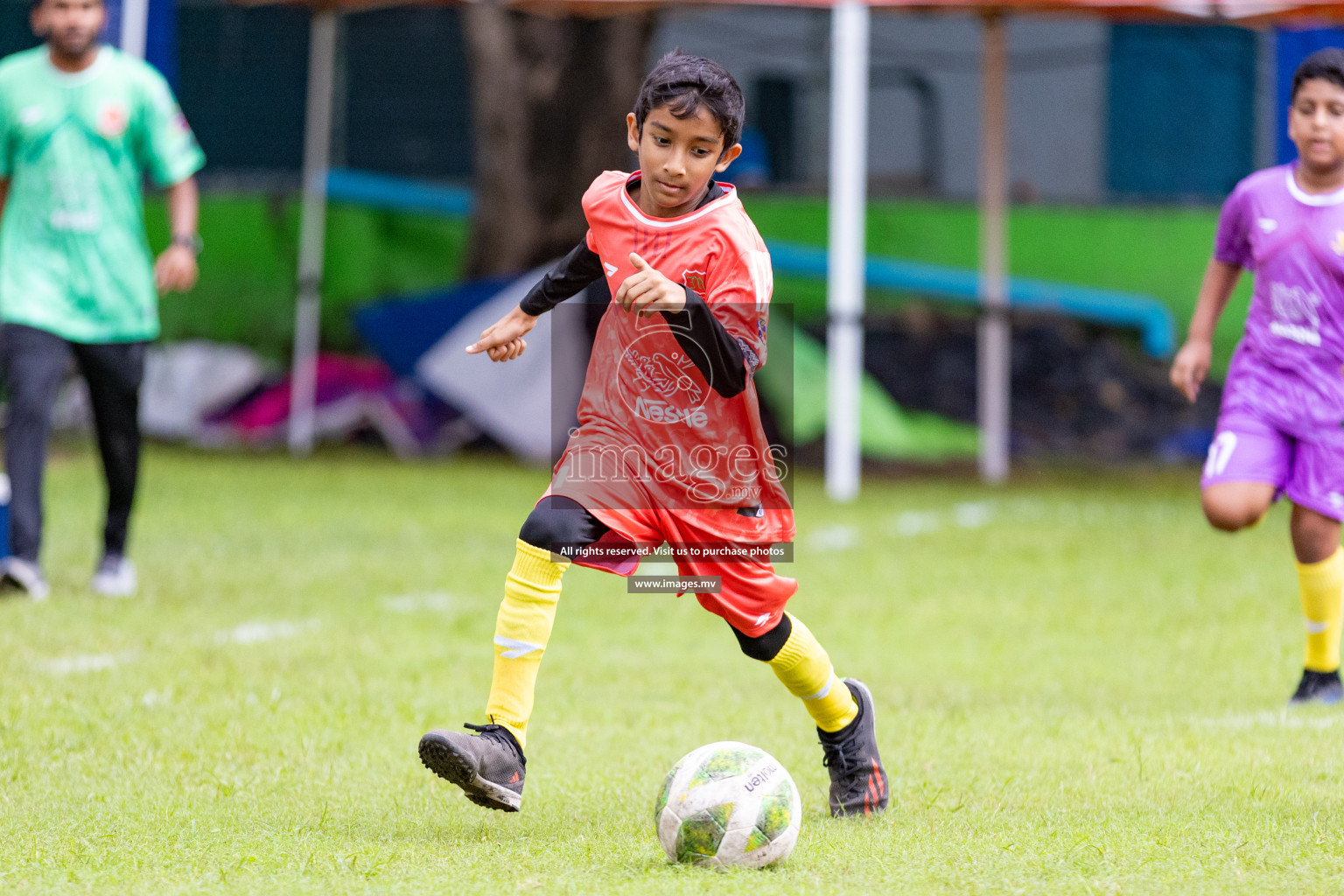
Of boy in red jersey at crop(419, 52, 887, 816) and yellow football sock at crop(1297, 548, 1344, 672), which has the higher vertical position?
boy in red jersey at crop(419, 52, 887, 816)

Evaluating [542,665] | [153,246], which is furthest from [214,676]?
[153,246]

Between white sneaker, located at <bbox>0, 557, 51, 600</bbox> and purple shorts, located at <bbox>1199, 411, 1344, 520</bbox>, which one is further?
white sneaker, located at <bbox>0, 557, 51, 600</bbox>

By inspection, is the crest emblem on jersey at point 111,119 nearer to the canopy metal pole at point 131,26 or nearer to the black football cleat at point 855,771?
the canopy metal pole at point 131,26

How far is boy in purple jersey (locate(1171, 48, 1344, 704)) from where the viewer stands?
5.54 meters

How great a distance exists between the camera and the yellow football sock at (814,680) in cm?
415

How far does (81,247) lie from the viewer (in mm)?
7328

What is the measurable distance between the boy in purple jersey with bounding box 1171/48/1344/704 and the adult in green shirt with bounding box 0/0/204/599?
13.7 feet

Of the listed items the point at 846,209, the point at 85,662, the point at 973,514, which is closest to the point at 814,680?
the point at 85,662

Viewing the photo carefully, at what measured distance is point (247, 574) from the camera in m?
8.14

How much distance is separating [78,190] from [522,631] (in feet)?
14.1

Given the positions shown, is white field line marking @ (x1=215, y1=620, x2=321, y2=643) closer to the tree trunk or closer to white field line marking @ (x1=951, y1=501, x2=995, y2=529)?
white field line marking @ (x1=951, y1=501, x2=995, y2=529)

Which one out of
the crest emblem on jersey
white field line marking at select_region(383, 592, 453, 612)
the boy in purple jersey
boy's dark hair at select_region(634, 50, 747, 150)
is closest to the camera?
boy's dark hair at select_region(634, 50, 747, 150)

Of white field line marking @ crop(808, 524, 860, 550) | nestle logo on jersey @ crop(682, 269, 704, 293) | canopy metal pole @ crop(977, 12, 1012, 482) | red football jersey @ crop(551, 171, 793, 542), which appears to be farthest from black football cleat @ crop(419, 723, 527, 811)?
canopy metal pole @ crop(977, 12, 1012, 482)

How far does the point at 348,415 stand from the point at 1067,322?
632cm
